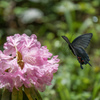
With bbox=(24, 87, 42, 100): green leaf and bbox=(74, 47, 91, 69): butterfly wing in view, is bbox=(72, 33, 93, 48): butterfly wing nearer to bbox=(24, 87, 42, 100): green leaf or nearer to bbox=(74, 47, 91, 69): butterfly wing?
bbox=(74, 47, 91, 69): butterfly wing

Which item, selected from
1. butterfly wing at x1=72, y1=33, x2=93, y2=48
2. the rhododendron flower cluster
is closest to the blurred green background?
butterfly wing at x1=72, y1=33, x2=93, y2=48

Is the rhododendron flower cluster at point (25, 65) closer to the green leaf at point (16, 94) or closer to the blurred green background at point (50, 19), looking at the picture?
the green leaf at point (16, 94)

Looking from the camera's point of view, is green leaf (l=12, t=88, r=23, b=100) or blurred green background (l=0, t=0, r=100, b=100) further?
blurred green background (l=0, t=0, r=100, b=100)

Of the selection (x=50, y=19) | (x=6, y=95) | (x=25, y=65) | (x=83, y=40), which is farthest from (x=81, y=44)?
(x=50, y=19)

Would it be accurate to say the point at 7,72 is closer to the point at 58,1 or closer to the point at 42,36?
the point at 42,36

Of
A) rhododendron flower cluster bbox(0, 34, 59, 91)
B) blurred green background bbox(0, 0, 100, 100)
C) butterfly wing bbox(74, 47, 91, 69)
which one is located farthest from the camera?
blurred green background bbox(0, 0, 100, 100)

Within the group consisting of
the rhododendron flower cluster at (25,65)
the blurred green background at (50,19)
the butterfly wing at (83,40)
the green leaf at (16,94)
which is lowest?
the green leaf at (16,94)

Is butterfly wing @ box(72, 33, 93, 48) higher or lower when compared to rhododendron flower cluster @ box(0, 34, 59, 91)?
higher

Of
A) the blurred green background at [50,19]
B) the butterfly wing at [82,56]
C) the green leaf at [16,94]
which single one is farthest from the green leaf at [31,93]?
the blurred green background at [50,19]

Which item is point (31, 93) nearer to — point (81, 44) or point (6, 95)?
point (6, 95)
